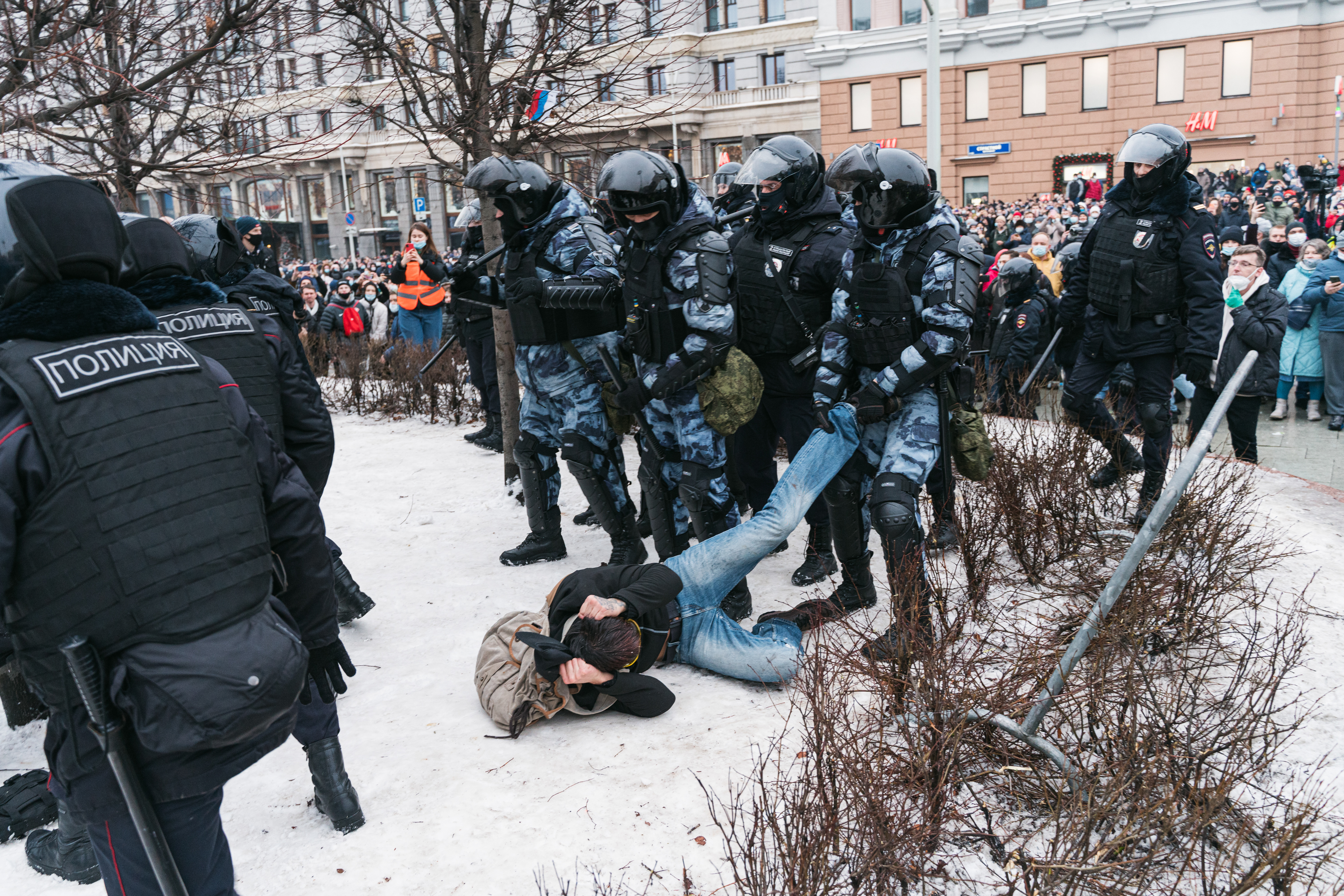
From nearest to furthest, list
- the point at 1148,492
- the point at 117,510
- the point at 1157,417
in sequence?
the point at 117,510, the point at 1157,417, the point at 1148,492

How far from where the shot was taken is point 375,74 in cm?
867

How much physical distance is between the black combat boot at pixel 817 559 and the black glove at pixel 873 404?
44.1 inches

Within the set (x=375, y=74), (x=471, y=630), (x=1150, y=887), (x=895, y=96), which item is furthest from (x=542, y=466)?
(x=895, y=96)

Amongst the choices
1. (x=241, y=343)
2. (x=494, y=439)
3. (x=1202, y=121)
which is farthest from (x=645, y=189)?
(x=1202, y=121)

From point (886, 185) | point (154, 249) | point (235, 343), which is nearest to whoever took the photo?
point (154, 249)

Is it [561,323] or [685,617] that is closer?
[685,617]

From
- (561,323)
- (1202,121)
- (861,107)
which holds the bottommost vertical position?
(561,323)

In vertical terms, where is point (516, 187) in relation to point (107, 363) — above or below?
above

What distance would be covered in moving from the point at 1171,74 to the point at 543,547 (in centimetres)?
3492

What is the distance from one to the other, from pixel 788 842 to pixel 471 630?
2.72m

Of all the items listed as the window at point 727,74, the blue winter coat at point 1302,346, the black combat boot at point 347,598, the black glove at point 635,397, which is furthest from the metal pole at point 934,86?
the window at point 727,74

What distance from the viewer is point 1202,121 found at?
108 feet

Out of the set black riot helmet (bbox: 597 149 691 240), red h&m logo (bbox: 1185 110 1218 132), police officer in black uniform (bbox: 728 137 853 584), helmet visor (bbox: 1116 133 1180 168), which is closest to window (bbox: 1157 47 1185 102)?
red h&m logo (bbox: 1185 110 1218 132)

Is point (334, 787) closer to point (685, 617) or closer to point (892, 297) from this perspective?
point (685, 617)
